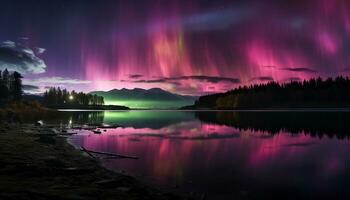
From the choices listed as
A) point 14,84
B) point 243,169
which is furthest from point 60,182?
point 14,84

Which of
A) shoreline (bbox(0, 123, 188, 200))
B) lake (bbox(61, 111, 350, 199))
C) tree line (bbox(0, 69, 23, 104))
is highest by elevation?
tree line (bbox(0, 69, 23, 104))

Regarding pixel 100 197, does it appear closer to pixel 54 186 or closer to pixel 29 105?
pixel 54 186

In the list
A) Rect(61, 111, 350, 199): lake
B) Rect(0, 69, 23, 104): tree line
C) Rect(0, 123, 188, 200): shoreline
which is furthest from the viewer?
Rect(0, 69, 23, 104): tree line

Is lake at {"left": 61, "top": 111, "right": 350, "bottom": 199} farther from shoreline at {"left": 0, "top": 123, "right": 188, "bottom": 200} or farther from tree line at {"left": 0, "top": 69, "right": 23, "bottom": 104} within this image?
tree line at {"left": 0, "top": 69, "right": 23, "bottom": 104}

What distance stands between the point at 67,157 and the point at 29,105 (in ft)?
351

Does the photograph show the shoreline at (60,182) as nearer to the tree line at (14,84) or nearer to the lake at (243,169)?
the lake at (243,169)

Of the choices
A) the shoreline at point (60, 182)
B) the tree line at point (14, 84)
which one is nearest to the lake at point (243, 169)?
the shoreline at point (60, 182)

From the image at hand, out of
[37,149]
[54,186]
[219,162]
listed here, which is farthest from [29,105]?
[54,186]

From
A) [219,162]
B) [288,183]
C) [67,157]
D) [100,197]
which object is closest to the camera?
[100,197]

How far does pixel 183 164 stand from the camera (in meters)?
29.8

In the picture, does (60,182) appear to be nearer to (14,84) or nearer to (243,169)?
(243,169)

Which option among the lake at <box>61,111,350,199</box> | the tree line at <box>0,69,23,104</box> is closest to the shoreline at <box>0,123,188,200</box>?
the lake at <box>61,111,350,199</box>

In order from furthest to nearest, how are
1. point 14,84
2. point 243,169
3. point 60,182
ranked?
point 14,84 → point 243,169 → point 60,182

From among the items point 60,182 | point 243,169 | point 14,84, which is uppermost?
point 14,84
